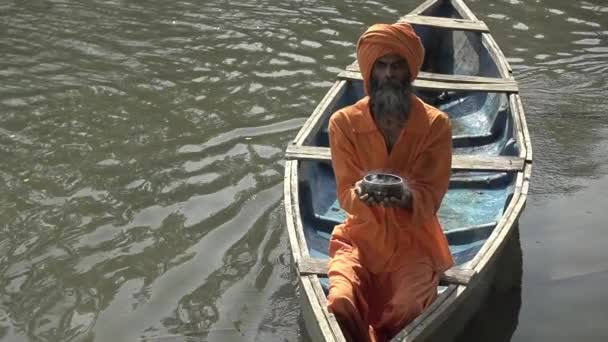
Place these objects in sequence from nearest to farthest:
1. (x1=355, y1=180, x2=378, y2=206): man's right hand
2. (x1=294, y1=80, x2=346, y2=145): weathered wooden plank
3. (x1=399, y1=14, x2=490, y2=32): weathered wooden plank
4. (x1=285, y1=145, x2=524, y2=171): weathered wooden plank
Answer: (x1=355, y1=180, x2=378, y2=206): man's right hand → (x1=285, y1=145, x2=524, y2=171): weathered wooden plank → (x1=294, y1=80, x2=346, y2=145): weathered wooden plank → (x1=399, y1=14, x2=490, y2=32): weathered wooden plank

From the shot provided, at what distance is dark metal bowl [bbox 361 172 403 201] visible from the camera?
3922 mm

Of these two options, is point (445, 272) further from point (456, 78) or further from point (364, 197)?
point (456, 78)

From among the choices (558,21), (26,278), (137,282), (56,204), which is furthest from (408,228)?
(558,21)

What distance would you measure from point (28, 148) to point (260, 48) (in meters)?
3.19

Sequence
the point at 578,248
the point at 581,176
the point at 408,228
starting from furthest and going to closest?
the point at 581,176 < the point at 578,248 < the point at 408,228

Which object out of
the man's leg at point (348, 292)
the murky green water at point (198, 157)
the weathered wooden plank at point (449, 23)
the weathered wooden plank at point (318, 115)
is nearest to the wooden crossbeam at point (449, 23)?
the weathered wooden plank at point (449, 23)

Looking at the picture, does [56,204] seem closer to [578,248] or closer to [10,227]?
[10,227]

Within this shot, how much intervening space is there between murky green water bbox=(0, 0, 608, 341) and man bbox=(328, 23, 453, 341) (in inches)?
43.2

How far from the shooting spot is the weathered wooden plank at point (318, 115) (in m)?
6.17

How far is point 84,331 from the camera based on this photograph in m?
5.19

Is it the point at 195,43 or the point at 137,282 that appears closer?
the point at 137,282

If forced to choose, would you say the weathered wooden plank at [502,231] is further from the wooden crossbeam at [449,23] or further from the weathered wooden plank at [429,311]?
the wooden crossbeam at [449,23]

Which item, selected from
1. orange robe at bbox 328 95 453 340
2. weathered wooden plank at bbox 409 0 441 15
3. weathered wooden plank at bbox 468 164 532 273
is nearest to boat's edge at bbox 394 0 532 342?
weathered wooden plank at bbox 468 164 532 273

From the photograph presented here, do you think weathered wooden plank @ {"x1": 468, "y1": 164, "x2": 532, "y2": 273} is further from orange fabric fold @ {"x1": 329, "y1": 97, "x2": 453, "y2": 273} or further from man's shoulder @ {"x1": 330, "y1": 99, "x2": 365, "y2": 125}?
man's shoulder @ {"x1": 330, "y1": 99, "x2": 365, "y2": 125}
